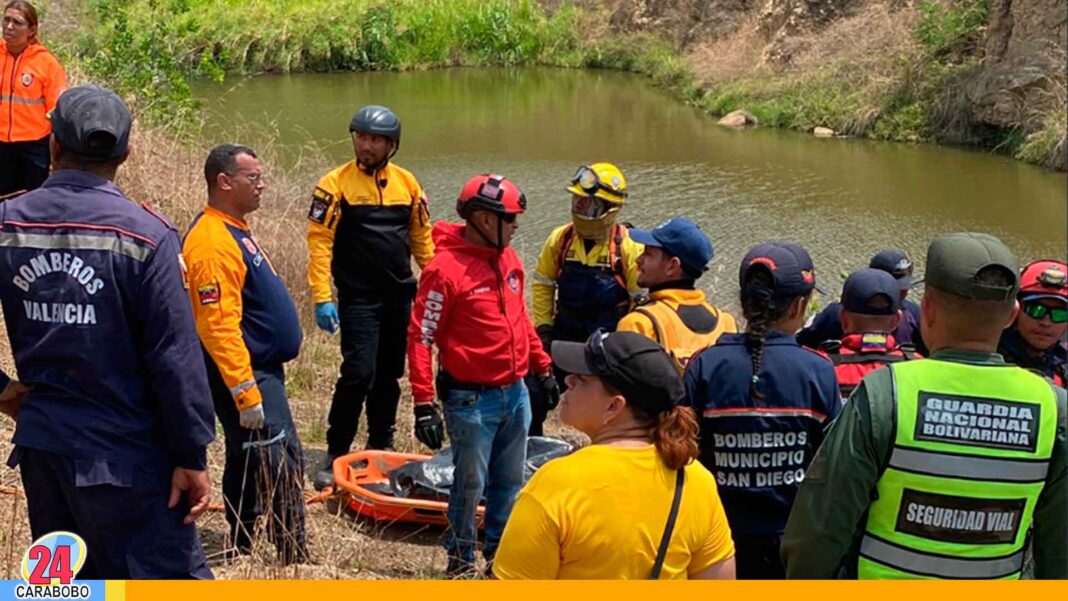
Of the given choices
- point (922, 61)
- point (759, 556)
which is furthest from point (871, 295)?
point (922, 61)

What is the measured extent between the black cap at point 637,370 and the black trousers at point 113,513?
1260 millimetres

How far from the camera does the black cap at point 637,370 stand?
2584 millimetres

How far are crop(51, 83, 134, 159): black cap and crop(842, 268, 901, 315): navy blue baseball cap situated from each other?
245cm

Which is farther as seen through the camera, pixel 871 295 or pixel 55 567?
pixel 871 295

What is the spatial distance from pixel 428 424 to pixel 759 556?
140 cm

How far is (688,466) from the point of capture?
102 inches

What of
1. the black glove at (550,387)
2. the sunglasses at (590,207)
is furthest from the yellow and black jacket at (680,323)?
the sunglasses at (590,207)

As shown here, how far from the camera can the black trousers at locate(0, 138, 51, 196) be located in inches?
299

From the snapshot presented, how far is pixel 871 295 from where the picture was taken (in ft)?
13.3

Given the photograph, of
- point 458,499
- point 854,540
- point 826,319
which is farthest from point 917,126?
Answer: point 854,540

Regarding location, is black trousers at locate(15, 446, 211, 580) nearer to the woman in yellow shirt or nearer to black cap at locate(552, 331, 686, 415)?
the woman in yellow shirt

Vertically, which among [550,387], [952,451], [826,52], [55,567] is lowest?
[550,387]

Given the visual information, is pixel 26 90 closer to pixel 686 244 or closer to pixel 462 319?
pixel 462 319

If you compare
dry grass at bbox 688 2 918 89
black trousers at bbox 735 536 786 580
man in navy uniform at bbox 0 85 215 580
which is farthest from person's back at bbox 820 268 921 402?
dry grass at bbox 688 2 918 89
